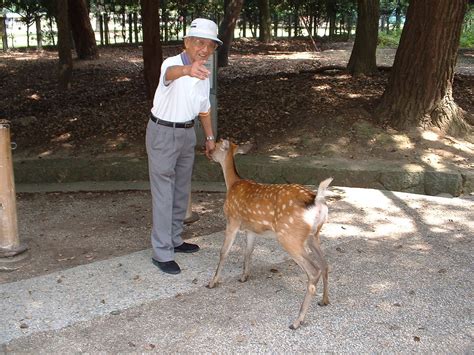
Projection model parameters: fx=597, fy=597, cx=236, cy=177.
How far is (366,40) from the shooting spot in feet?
34.5

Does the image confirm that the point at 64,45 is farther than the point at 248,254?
Yes

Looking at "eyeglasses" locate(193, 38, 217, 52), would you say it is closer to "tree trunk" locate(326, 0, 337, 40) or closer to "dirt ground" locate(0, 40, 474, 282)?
"dirt ground" locate(0, 40, 474, 282)

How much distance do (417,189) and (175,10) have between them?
18.2 m

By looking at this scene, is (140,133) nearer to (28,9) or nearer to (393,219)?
(393,219)

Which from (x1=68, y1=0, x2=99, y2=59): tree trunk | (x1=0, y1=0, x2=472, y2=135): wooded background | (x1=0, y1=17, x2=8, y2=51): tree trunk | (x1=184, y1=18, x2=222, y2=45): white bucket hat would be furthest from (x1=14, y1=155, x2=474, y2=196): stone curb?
(x1=0, y1=17, x2=8, y2=51): tree trunk

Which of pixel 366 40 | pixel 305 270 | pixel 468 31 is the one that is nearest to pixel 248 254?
pixel 305 270

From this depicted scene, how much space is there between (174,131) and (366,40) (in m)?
7.17

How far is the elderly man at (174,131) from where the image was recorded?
401 cm

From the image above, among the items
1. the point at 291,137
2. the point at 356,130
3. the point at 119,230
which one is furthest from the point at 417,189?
the point at 119,230

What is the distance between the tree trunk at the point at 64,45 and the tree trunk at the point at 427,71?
255 inches

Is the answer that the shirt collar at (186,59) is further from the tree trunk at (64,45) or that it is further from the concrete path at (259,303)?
the tree trunk at (64,45)

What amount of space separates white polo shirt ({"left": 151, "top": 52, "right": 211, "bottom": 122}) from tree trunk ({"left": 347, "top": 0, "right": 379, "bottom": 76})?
679cm

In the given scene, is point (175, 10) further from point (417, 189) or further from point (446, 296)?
point (446, 296)

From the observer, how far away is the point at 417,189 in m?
6.87
